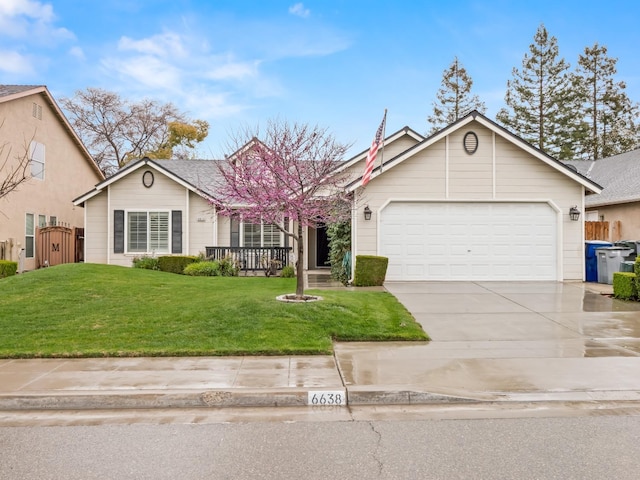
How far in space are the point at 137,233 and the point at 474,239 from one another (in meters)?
12.1

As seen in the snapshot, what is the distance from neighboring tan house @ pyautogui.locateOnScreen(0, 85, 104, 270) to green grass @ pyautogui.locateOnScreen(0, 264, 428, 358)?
7.63 meters

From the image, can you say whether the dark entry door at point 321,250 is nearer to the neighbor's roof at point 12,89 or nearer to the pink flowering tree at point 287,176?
the pink flowering tree at point 287,176

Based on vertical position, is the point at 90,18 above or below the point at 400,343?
above

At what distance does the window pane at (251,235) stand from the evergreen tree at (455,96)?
90.1 ft

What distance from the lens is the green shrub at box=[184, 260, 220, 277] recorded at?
16.5 metres

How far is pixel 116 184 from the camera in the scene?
1861 cm

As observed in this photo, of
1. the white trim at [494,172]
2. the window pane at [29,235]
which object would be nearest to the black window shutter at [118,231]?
the window pane at [29,235]

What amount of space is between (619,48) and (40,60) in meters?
41.0

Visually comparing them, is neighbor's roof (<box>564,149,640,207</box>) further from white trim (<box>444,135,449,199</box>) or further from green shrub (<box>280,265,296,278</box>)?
green shrub (<box>280,265,296,278</box>)

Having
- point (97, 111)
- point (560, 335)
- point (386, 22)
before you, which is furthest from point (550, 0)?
point (97, 111)

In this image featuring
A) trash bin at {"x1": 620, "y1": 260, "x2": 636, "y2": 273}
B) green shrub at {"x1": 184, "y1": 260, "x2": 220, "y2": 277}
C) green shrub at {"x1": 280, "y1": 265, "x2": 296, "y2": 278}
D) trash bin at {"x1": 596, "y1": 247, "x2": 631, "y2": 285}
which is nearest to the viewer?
trash bin at {"x1": 620, "y1": 260, "x2": 636, "y2": 273}

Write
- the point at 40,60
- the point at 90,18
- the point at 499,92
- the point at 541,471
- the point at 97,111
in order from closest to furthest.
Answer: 1. the point at 541,471
2. the point at 90,18
3. the point at 40,60
4. the point at 97,111
5. the point at 499,92

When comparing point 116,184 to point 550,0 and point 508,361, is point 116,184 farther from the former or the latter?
point 550,0

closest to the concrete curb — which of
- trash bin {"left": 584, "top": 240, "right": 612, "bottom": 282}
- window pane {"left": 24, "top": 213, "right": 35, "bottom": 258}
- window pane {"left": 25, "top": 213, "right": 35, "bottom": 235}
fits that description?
trash bin {"left": 584, "top": 240, "right": 612, "bottom": 282}
